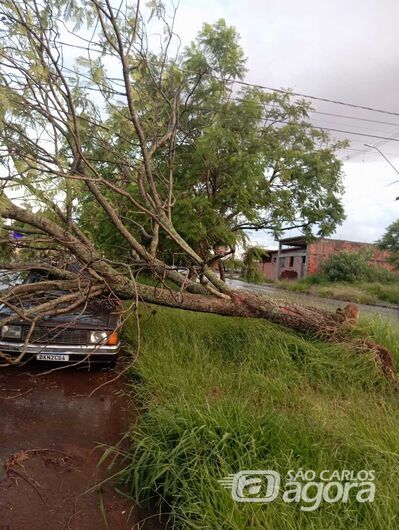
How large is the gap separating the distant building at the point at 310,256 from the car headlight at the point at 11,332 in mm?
27075

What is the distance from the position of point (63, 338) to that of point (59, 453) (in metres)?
2.02

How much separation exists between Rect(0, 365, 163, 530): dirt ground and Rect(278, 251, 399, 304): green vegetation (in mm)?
22142

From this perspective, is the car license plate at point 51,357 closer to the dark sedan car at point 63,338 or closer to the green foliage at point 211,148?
the dark sedan car at point 63,338

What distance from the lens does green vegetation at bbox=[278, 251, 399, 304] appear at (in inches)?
1002

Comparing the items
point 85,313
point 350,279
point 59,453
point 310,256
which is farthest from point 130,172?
point 310,256

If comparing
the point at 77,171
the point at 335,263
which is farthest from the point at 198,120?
the point at 335,263

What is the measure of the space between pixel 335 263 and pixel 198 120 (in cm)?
2388

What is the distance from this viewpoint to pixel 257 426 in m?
2.94

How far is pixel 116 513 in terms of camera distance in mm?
2562

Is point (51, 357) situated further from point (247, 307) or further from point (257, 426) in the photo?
point (257, 426)

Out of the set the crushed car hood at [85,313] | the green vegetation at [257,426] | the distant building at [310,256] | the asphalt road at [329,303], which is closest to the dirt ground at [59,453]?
the green vegetation at [257,426]

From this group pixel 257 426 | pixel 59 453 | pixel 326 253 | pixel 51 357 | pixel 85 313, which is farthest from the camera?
pixel 326 253

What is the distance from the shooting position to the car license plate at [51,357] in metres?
4.93

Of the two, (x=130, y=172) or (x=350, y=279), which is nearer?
(x=130, y=172)
